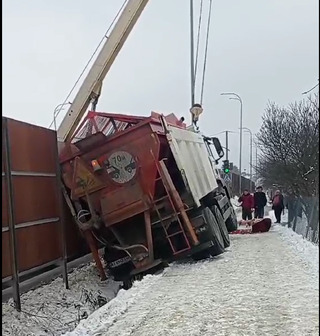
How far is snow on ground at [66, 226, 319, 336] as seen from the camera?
623cm

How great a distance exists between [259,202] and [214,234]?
1110 centimetres

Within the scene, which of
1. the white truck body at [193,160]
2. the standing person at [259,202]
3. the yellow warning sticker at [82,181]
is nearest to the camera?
the yellow warning sticker at [82,181]

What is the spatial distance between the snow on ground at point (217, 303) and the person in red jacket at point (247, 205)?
11.2 metres

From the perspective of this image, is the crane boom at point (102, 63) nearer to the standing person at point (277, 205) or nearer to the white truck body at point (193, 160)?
the white truck body at point (193, 160)

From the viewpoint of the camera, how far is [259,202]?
22.1 meters

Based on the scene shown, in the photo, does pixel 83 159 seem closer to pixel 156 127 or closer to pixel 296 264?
pixel 156 127

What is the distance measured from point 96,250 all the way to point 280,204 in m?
11.2

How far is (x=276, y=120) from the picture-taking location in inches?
572

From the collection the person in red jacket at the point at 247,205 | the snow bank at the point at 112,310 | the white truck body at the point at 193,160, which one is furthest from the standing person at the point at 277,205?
the snow bank at the point at 112,310

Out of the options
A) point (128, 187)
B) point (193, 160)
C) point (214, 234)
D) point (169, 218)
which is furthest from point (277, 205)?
point (128, 187)

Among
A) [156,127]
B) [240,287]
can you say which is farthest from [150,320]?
[156,127]

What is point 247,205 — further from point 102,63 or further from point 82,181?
point 82,181

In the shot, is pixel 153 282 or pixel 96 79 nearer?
pixel 153 282

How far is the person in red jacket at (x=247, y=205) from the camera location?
2250 cm
